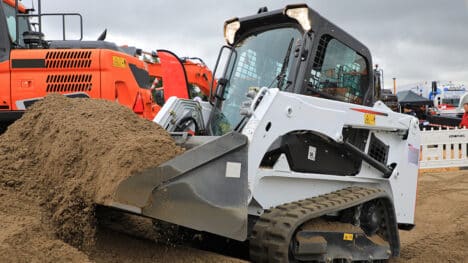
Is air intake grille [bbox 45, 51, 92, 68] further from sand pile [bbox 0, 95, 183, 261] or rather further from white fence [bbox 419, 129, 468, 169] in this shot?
white fence [bbox 419, 129, 468, 169]

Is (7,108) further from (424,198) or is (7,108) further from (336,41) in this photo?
(424,198)

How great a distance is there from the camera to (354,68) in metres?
4.75

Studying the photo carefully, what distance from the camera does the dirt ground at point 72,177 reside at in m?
2.71

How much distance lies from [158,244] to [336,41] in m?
2.24

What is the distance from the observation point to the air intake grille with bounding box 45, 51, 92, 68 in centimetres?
663

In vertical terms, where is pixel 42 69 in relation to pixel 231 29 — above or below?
below

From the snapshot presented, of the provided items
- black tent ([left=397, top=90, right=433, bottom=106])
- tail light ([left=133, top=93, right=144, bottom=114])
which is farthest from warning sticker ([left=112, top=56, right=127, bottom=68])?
black tent ([left=397, top=90, right=433, bottom=106])

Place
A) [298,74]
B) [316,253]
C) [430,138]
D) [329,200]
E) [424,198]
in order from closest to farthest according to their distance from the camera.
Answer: [316,253] → [329,200] → [298,74] → [424,198] → [430,138]

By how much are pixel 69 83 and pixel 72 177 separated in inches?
152

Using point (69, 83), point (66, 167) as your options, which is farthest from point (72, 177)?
point (69, 83)

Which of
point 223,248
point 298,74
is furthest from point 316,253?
point 298,74

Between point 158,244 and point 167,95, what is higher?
point 167,95

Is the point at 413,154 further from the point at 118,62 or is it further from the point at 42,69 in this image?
the point at 42,69

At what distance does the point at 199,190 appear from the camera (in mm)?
2867
